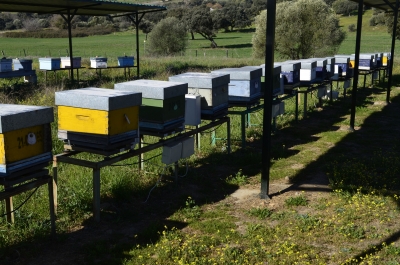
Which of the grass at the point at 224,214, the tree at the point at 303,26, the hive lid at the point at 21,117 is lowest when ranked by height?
the grass at the point at 224,214

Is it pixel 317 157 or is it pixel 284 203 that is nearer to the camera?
pixel 284 203

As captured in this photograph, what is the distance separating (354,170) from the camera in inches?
334

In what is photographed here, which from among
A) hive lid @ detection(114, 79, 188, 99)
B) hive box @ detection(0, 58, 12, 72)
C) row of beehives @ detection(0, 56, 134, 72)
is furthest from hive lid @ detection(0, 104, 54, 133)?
row of beehives @ detection(0, 56, 134, 72)

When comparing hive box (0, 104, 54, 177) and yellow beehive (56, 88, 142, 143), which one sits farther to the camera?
yellow beehive (56, 88, 142, 143)

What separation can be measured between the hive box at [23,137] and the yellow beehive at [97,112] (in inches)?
23.7

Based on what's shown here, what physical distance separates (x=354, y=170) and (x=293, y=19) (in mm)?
26801

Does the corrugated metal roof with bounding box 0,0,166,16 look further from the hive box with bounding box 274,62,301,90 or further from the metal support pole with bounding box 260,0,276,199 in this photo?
the metal support pole with bounding box 260,0,276,199

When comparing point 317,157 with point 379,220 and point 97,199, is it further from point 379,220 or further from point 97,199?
point 97,199

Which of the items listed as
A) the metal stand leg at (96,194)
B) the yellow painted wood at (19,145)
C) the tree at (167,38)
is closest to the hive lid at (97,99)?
the yellow painted wood at (19,145)

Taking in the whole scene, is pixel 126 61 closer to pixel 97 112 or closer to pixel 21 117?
pixel 97 112

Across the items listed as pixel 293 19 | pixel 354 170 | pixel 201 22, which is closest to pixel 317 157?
pixel 354 170

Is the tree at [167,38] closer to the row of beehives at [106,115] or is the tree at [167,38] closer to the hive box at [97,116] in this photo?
the row of beehives at [106,115]

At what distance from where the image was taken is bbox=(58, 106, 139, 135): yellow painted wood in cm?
570

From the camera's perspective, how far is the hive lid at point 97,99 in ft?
18.5
